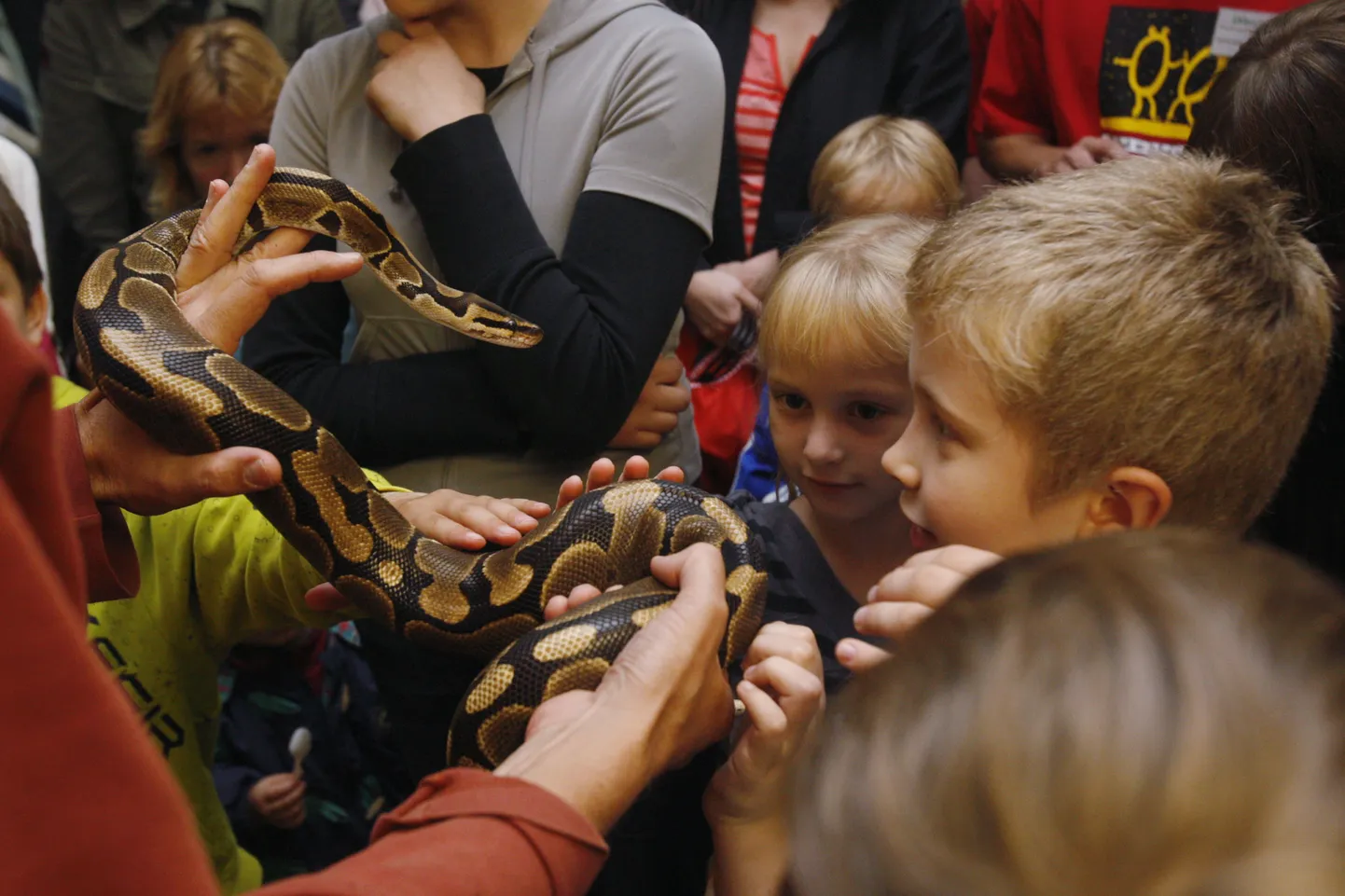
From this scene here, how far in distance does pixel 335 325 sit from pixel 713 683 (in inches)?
38.4

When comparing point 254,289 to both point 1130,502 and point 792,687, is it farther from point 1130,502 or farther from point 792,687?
point 1130,502

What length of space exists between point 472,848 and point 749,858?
16.7 inches

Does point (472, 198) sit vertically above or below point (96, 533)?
above

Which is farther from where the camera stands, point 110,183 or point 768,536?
point 110,183

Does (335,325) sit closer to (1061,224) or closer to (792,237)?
(792,237)

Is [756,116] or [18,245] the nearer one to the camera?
[18,245]

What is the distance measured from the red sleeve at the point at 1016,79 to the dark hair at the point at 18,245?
189 centimetres

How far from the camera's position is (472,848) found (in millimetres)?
712

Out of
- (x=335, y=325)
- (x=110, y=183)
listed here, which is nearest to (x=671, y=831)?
(x=335, y=325)

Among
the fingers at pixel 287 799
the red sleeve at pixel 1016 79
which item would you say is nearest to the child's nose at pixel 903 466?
the red sleeve at pixel 1016 79

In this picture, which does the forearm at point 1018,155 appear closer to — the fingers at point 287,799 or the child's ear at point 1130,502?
the child's ear at point 1130,502

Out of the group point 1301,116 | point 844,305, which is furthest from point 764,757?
point 1301,116

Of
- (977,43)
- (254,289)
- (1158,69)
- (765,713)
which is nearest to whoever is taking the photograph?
(765,713)

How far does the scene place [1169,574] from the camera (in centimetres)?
51
